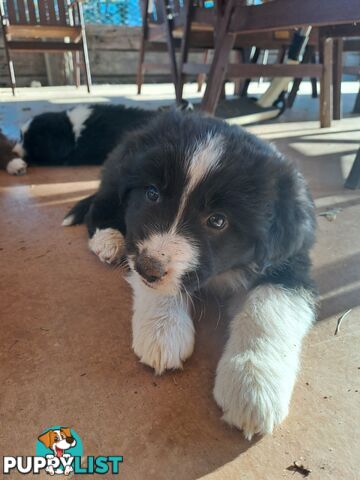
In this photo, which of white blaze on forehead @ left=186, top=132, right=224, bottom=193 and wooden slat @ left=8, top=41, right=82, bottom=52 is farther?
wooden slat @ left=8, top=41, right=82, bottom=52

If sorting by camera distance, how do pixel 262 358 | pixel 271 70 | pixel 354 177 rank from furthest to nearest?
pixel 271 70, pixel 354 177, pixel 262 358

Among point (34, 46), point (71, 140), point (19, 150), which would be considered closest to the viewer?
point (19, 150)

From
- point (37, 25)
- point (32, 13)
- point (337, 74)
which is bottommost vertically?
point (337, 74)

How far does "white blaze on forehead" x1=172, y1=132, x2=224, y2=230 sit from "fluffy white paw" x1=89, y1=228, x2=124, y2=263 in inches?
29.6

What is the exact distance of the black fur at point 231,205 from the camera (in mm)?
1471

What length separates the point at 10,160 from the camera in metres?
3.92

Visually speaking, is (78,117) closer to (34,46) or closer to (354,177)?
(354,177)

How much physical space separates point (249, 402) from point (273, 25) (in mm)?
3493

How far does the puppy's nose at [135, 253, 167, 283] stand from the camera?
1.33 meters

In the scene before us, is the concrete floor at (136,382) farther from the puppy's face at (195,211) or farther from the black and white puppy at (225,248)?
the puppy's face at (195,211)

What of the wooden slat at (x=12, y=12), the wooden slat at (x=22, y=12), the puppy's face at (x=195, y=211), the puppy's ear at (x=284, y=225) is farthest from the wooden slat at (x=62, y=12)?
the puppy's ear at (x=284, y=225)

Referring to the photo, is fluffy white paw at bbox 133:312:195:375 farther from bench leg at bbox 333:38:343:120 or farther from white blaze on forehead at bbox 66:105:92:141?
bench leg at bbox 333:38:343:120

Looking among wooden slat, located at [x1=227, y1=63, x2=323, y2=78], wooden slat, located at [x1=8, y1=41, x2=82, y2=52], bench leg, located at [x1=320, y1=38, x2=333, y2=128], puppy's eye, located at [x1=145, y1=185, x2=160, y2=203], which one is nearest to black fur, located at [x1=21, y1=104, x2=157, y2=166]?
wooden slat, located at [x1=227, y1=63, x2=323, y2=78]

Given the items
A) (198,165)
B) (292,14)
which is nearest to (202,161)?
(198,165)
